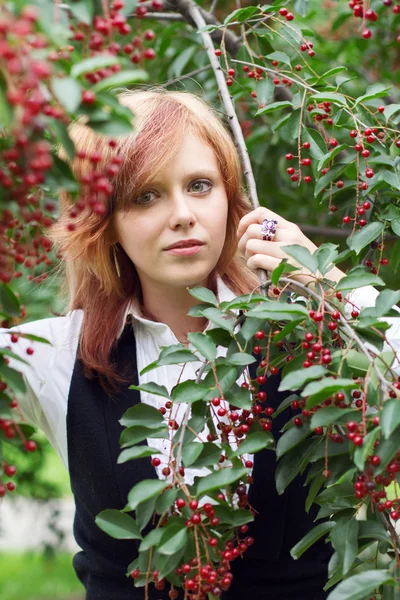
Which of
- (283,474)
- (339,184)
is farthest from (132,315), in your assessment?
(283,474)

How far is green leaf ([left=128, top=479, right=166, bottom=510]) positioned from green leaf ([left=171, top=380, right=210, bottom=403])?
12 cm

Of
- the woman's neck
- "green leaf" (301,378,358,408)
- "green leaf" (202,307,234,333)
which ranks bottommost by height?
the woman's neck

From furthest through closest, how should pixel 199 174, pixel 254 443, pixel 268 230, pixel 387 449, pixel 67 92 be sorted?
pixel 199 174
pixel 268 230
pixel 254 443
pixel 387 449
pixel 67 92

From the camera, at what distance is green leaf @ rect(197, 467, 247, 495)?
1055 mm

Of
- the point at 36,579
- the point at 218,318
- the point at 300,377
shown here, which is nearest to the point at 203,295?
the point at 218,318

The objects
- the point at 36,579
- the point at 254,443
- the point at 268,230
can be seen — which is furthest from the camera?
the point at 36,579

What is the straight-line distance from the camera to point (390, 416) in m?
0.97

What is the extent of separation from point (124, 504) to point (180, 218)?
57 cm

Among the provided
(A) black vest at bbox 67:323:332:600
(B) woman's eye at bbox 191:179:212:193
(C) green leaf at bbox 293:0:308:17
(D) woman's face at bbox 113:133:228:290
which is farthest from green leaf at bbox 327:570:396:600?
(C) green leaf at bbox 293:0:308:17

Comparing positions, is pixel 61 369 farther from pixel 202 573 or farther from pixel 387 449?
pixel 387 449

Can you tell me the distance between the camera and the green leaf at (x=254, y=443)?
3.61 ft

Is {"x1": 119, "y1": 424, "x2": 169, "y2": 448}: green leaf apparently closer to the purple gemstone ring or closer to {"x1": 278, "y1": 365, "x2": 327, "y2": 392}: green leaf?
{"x1": 278, "y1": 365, "x2": 327, "y2": 392}: green leaf

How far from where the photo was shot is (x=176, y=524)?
1053 millimetres

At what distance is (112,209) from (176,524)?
2.39ft
